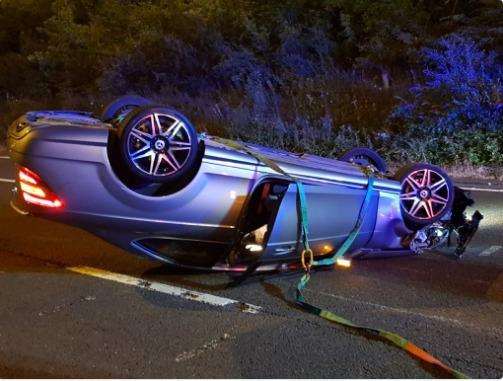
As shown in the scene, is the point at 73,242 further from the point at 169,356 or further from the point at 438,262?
the point at 438,262

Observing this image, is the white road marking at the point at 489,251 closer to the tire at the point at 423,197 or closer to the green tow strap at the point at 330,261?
the tire at the point at 423,197

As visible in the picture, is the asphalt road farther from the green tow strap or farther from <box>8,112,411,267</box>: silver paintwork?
<box>8,112,411,267</box>: silver paintwork

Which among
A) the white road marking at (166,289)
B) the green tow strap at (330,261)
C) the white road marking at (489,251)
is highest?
the green tow strap at (330,261)

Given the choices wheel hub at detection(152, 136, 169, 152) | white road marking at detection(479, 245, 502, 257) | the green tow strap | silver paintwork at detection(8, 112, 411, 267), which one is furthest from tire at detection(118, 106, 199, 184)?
white road marking at detection(479, 245, 502, 257)

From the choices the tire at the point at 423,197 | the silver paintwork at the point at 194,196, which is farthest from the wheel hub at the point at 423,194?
the silver paintwork at the point at 194,196

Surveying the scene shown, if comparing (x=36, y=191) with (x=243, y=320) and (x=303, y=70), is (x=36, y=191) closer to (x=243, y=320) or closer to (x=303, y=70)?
(x=243, y=320)

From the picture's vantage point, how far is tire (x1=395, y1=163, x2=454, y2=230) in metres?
5.52

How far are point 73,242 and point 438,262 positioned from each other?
3.62 m

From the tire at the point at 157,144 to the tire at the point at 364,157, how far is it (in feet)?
7.14

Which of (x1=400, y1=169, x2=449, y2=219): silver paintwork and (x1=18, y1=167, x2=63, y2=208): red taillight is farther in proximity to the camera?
(x1=400, y1=169, x2=449, y2=219): silver paintwork

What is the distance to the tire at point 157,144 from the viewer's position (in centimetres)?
465

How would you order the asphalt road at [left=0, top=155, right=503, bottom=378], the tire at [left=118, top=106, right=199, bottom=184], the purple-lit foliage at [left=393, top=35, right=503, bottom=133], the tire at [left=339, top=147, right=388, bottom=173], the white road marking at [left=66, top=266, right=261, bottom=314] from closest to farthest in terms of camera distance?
the asphalt road at [left=0, top=155, right=503, bottom=378] → the tire at [left=118, top=106, right=199, bottom=184] → the white road marking at [left=66, top=266, right=261, bottom=314] → the tire at [left=339, top=147, right=388, bottom=173] → the purple-lit foliage at [left=393, top=35, right=503, bottom=133]

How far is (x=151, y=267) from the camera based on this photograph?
578 centimetres

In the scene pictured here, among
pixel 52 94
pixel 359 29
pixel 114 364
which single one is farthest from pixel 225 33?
pixel 114 364
